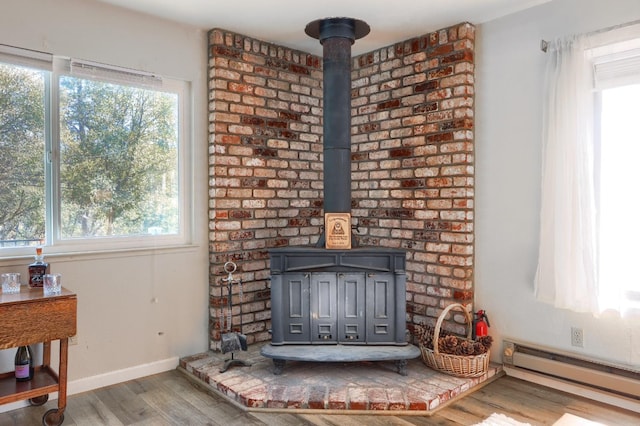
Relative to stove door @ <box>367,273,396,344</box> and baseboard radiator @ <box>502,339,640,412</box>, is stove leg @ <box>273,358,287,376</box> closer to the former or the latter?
stove door @ <box>367,273,396,344</box>

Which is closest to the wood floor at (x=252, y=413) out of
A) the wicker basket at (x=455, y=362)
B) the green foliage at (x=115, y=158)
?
the wicker basket at (x=455, y=362)

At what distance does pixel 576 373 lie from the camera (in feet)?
8.71

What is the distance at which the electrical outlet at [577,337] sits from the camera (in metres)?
2.66

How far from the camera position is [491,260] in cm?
306

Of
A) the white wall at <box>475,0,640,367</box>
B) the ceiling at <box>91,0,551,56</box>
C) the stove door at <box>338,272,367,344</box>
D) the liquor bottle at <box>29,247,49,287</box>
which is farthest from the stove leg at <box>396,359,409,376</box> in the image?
the ceiling at <box>91,0,551,56</box>

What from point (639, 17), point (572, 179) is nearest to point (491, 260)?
point (572, 179)

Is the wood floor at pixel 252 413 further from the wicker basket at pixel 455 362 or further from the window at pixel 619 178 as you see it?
the window at pixel 619 178

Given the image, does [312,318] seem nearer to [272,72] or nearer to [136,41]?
[272,72]

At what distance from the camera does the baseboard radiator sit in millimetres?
2494

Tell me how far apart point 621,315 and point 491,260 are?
80cm

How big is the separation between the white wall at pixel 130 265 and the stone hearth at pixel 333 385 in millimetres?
348

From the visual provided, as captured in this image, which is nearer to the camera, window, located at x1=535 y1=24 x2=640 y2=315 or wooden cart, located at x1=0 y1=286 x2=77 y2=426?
wooden cart, located at x1=0 y1=286 x2=77 y2=426

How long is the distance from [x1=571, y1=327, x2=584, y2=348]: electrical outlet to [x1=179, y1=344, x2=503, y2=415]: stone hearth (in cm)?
51

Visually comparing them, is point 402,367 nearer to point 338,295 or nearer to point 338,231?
point 338,295
